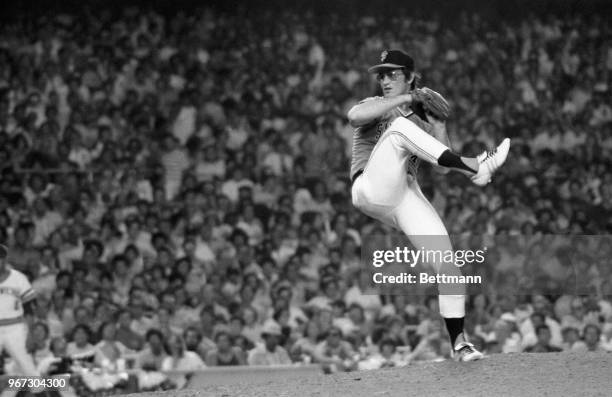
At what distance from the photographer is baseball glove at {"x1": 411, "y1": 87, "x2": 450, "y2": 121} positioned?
5.69 meters

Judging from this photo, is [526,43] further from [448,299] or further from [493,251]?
[448,299]

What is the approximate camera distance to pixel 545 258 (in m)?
10.5

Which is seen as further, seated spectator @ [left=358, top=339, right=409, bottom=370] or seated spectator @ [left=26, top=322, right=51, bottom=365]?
seated spectator @ [left=26, top=322, right=51, bottom=365]

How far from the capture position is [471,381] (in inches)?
225

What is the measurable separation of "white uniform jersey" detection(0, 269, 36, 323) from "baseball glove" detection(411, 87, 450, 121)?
4720 mm

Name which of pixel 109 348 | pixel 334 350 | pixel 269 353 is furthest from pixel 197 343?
pixel 334 350

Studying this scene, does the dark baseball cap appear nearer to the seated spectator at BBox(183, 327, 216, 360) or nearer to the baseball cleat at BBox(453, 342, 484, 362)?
the baseball cleat at BBox(453, 342, 484, 362)

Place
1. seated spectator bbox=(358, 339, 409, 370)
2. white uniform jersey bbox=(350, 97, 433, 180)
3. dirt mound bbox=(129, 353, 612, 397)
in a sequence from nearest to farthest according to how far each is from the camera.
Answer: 1. dirt mound bbox=(129, 353, 612, 397)
2. white uniform jersey bbox=(350, 97, 433, 180)
3. seated spectator bbox=(358, 339, 409, 370)

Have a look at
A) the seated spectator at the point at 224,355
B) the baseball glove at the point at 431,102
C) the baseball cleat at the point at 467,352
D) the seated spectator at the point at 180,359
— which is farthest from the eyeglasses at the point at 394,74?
the seated spectator at the point at 224,355

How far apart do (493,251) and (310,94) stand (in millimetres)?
3493

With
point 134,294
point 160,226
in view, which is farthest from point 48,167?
point 134,294

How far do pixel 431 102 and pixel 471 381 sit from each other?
1.48m

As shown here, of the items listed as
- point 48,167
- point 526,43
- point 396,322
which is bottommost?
point 396,322

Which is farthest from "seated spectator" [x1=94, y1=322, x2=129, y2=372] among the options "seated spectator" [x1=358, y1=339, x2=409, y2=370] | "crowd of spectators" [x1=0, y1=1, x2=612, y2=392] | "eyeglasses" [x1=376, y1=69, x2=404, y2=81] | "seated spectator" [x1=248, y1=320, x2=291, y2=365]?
"eyeglasses" [x1=376, y1=69, x2=404, y2=81]
